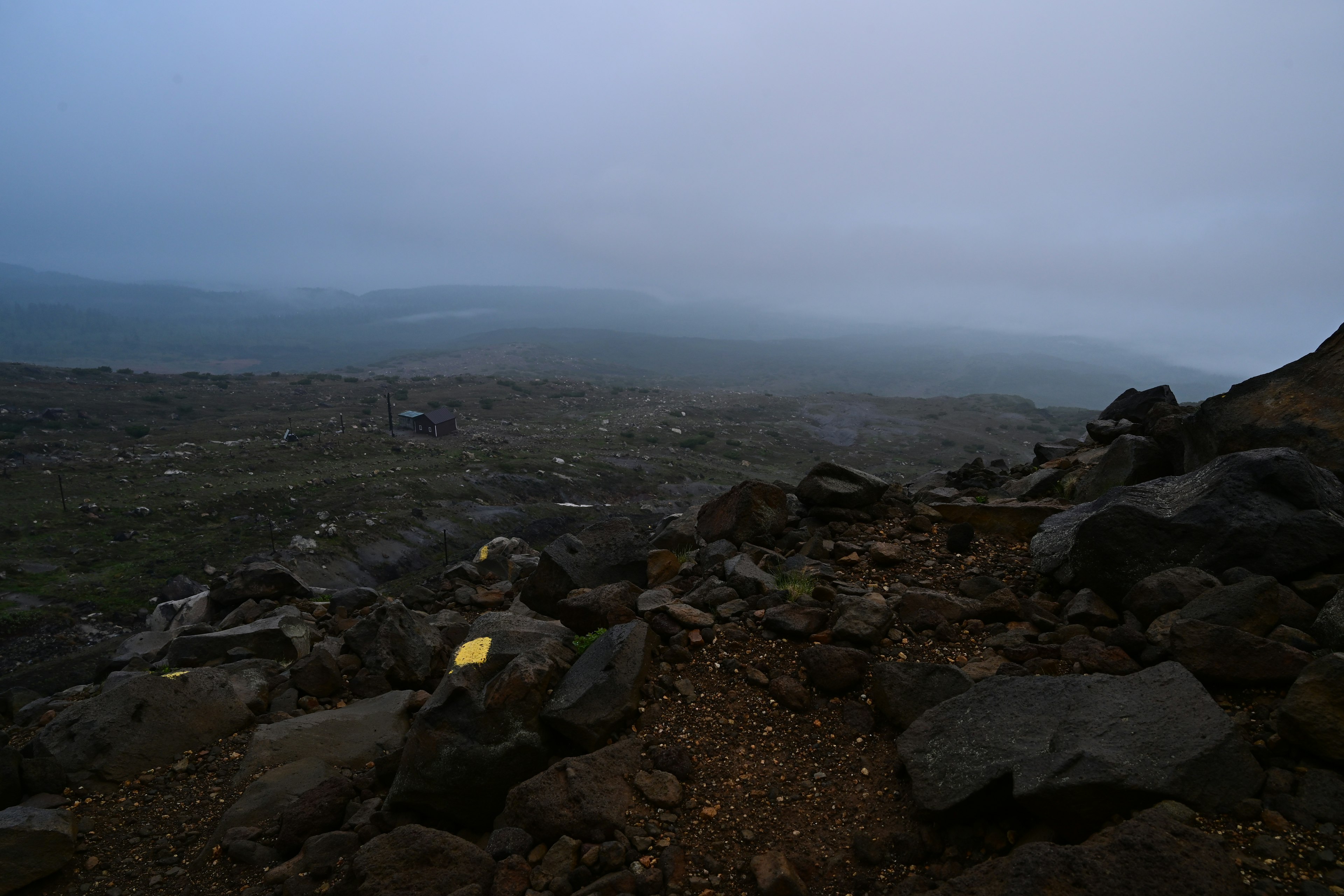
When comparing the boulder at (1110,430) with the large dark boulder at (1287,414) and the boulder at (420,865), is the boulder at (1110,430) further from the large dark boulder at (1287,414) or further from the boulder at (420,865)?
the boulder at (420,865)

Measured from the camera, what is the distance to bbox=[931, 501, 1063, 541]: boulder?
8719 millimetres

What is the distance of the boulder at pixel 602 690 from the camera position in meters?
5.74

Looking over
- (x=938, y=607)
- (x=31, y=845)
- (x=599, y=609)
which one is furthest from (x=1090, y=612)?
(x=31, y=845)

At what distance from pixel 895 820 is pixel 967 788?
0.63m

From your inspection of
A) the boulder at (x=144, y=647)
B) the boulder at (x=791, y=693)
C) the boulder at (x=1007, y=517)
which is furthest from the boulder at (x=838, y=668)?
the boulder at (x=144, y=647)

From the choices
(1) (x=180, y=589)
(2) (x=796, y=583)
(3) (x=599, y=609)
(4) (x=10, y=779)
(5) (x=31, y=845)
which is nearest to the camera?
(5) (x=31, y=845)

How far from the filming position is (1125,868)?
10.8 ft

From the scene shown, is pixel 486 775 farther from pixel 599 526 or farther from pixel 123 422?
pixel 123 422

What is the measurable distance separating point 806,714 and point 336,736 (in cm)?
520

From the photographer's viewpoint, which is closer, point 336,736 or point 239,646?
point 336,736

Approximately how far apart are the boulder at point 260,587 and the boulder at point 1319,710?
46.1 feet

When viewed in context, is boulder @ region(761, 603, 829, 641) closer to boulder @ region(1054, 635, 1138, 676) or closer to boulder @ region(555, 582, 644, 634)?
boulder @ region(555, 582, 644, 634)

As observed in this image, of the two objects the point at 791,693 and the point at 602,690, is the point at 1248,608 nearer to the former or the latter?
the point at 791,693

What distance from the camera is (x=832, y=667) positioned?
19.3 feet
